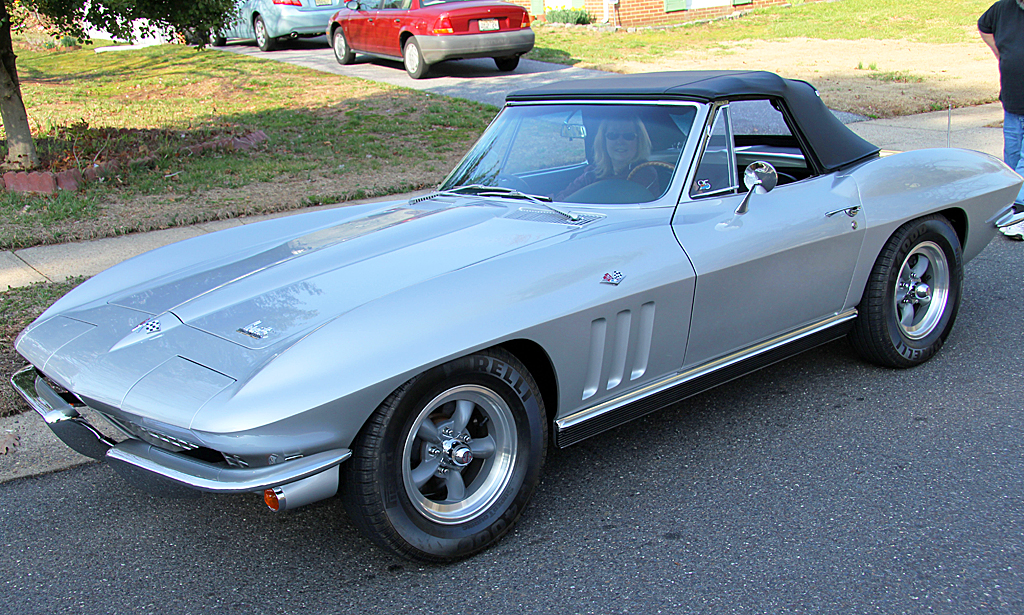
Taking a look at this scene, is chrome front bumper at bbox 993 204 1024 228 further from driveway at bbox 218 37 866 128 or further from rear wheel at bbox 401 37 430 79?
rear wheel at bbox 401 37 430 79

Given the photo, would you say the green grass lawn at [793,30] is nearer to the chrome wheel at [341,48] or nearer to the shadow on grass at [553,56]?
the shadow on grass at [553,56]

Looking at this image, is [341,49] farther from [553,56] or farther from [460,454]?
[460,454]

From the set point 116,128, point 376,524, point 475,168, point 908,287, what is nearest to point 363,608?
point 376,524

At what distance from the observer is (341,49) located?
15.1 meters

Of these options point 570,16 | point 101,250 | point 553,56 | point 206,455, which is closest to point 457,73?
point 553,56

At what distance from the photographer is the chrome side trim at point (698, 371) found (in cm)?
299

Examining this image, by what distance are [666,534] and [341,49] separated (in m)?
13.9

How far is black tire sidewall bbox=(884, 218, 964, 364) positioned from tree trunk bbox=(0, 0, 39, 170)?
7.32 m

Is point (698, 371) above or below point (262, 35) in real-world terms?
below

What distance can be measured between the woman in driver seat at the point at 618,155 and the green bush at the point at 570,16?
55.8 feet

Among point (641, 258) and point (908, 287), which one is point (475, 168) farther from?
point (908, 287)

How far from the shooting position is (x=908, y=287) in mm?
4125

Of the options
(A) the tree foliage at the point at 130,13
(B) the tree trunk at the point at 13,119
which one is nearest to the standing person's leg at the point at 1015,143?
(A) the tree foliage at the point at 130,13

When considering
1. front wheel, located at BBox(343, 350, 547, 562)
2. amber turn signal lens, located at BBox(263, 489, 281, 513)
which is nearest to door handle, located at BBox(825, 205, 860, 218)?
front wheel, located at BBox(343, 350, 547, 562)
